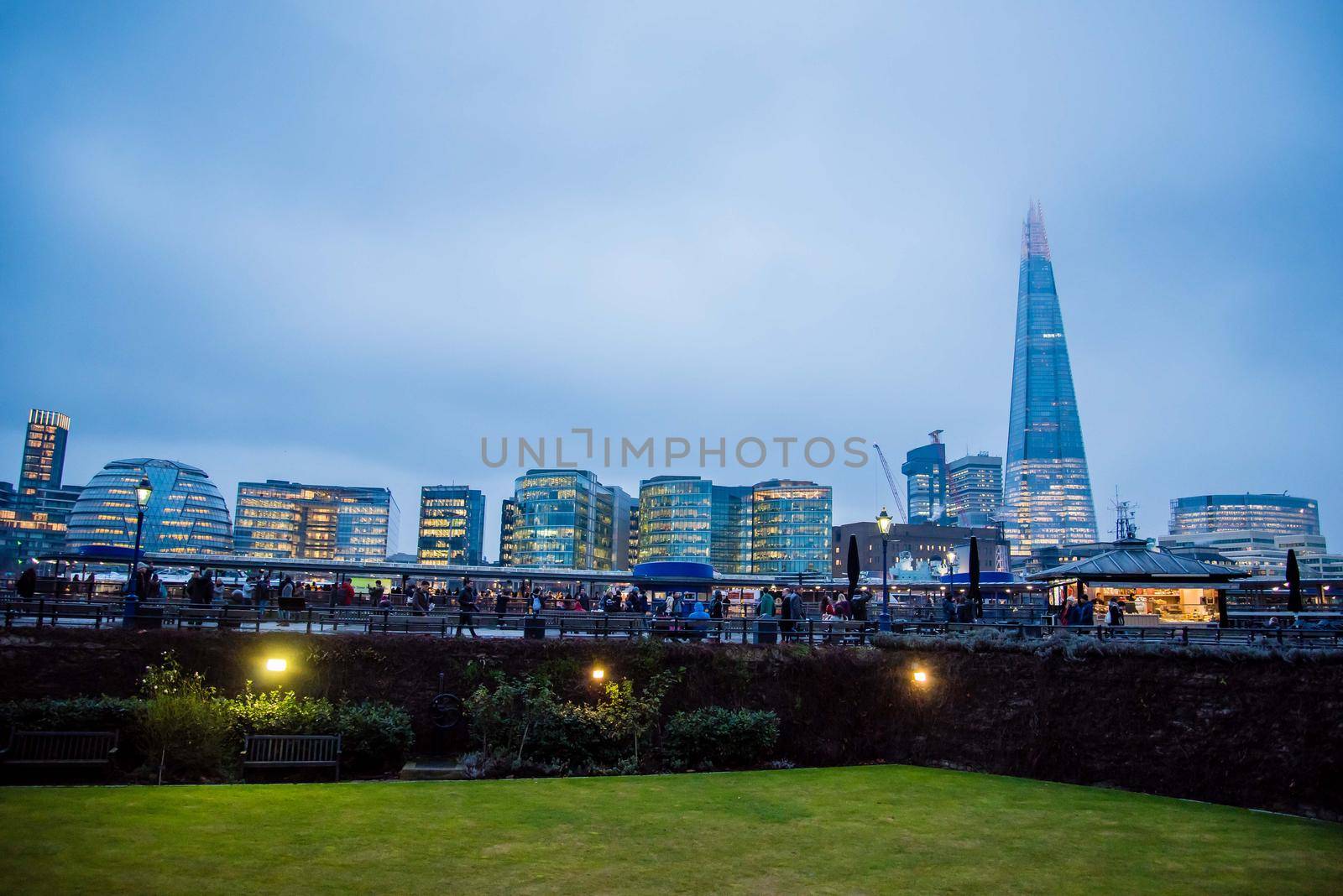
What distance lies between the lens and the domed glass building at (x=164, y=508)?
16100 cm

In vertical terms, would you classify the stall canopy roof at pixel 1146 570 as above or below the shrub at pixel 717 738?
above

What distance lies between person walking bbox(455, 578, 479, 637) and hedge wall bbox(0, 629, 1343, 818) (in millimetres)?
652

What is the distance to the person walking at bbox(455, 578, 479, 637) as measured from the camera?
77.0 feet

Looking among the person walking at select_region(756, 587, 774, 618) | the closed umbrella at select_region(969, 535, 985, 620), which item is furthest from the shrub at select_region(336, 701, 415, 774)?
A: the closed umbrella at select_region(969, 535, 985, 620)

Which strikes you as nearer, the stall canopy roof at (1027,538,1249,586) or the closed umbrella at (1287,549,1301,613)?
the closed umbrella at (1287,549,1301,613)

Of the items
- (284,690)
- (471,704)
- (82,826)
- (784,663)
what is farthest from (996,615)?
(82,826)

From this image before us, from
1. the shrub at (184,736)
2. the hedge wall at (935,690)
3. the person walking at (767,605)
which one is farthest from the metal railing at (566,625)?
the shrub at (184,736)

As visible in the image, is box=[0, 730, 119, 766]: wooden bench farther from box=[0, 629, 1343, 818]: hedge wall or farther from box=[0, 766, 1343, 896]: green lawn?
box=[0, 629, 1343, 818]: hedge wall

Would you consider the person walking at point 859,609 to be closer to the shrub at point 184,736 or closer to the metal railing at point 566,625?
the metal railing at point 566,625

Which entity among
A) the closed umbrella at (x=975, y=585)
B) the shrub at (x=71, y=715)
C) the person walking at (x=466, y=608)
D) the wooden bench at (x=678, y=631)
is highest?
the closed umbrella at (x=975, y=585)

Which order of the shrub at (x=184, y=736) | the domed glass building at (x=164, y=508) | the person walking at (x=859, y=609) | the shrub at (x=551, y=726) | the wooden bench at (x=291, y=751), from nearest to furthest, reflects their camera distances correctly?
the shrub at (x=184, y=736) < the wooden bench at (x=291, y=751) < the shrub at (x=551, y=726) < the person walking at (x=859, y=609) < the domed glass building at (x=164, y=508)

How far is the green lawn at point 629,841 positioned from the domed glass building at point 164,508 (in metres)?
170

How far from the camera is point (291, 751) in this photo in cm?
1886

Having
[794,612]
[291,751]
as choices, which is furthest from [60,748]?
[794,612]
